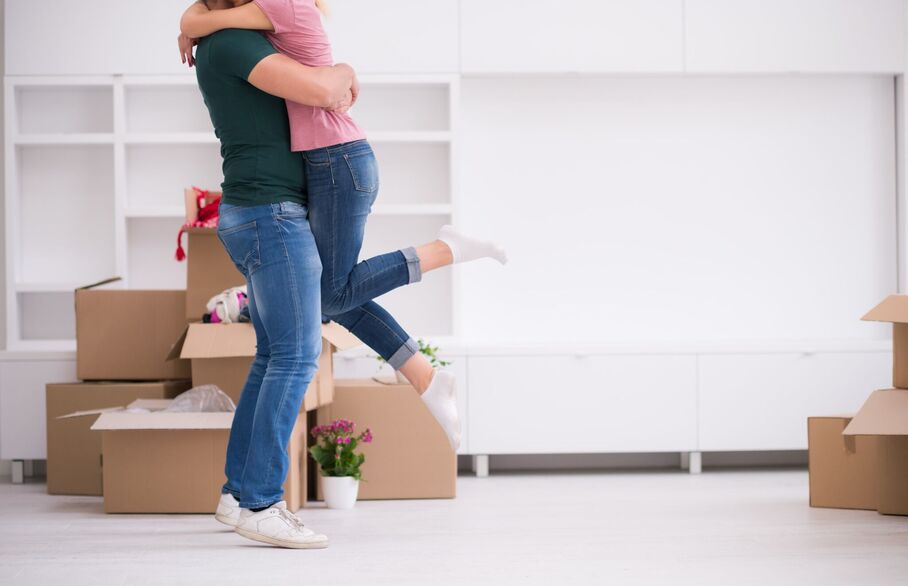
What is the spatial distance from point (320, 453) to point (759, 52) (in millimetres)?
2272

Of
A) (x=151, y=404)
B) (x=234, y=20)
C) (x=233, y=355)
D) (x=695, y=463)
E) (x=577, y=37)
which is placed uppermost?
(x=577, y=37)

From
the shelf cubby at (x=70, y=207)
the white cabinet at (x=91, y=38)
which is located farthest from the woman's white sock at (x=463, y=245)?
the shelf cubby at (x=70, y=207)

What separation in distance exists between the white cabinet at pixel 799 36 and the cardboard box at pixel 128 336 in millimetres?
2205

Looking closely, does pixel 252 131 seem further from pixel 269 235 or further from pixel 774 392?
pixel 774 392

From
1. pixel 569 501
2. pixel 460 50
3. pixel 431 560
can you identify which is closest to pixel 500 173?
pixel 460 50

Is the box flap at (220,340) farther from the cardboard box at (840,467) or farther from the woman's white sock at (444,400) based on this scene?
the cardboard box at (840,467)

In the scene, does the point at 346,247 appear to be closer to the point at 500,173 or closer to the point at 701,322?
the point at 500,173

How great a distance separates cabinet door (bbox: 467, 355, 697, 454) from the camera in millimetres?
3623

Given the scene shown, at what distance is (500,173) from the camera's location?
4.02 metres

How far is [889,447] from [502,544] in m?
1.15

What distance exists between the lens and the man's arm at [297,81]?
212 cm

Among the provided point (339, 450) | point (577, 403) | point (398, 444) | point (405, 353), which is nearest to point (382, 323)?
point (405, 353)

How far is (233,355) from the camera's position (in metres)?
2.83

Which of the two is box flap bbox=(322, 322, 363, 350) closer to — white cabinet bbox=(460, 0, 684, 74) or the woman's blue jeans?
the woman's blue jeans
